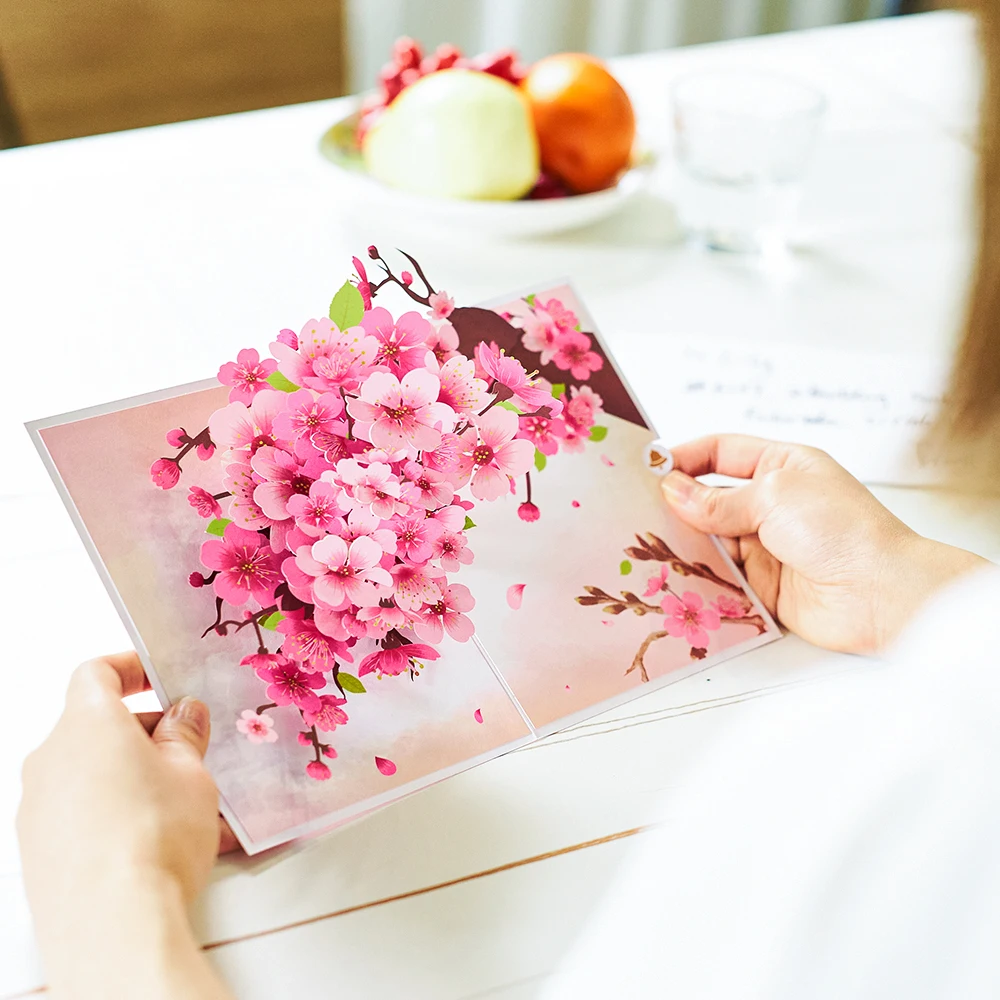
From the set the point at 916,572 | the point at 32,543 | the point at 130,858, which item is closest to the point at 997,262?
the point at 916,572

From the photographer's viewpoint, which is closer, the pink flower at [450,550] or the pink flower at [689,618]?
the pink flower at [450,550]

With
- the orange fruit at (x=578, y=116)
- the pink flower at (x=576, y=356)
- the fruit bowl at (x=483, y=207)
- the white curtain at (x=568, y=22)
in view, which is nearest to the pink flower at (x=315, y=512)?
the pink flower at (x=576, y=356)

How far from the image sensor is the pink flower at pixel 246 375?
0.45 m

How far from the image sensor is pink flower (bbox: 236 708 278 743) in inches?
19.4

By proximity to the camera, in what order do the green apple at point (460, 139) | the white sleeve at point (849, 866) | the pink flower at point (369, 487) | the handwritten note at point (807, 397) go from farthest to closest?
the green apple at point (460, 139) → the handwritten note at point (807, 397) → the pink flower at point (369, 487) → the white sleeve at point (849, 866)

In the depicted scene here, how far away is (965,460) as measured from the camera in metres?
0.51

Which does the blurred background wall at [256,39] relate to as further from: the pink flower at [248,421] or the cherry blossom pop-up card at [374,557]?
the pink flower at [248,421]

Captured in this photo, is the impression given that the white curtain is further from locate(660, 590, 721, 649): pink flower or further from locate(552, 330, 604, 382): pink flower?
locate(660, 590, 721, 649): pink flower

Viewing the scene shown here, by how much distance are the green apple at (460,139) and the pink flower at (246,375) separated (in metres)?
0.54

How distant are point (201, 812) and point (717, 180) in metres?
0.81

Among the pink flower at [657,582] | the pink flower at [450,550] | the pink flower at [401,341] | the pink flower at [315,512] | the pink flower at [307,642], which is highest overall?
the pink flower at [401,341]

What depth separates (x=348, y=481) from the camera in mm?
434

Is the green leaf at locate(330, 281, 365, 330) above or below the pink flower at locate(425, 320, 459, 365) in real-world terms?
above

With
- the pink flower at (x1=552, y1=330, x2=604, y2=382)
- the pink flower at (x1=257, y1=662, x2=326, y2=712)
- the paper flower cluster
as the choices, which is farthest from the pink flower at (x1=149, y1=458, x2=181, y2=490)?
the pink flower at (x1=552, y1=330, x2=604, y2=382)
